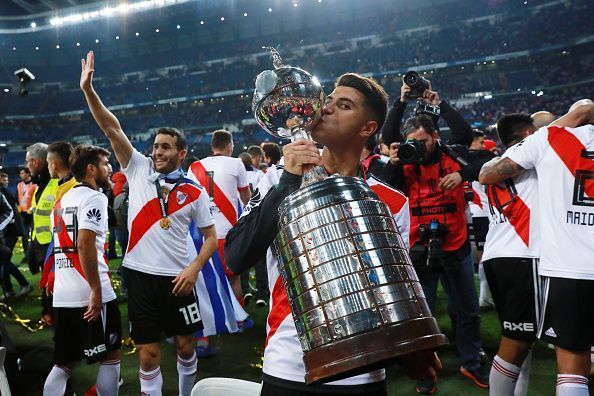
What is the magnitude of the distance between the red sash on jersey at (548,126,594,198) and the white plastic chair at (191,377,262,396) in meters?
1.85

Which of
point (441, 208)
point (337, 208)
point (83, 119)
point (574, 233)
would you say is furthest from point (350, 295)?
point (83, 119)

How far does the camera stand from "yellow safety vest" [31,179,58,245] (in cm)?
550

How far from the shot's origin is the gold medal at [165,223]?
312cm

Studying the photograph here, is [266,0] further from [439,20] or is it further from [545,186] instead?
[545,186]

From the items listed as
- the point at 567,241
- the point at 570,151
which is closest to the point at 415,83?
the point at 570,151

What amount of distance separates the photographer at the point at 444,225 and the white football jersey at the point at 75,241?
82.1 inches

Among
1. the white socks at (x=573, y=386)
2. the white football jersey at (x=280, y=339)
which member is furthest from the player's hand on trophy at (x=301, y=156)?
the white socks at (x=573, y=386)

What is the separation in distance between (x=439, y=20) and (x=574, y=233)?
33.5 meters

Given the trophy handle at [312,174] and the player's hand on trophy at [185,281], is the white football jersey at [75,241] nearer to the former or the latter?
the player's hand on trophy at [185,281]

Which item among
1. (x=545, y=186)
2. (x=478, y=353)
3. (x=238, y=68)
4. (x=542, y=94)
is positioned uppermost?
(x=238, y=68)

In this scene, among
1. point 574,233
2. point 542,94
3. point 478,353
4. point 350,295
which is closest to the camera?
point 350,295

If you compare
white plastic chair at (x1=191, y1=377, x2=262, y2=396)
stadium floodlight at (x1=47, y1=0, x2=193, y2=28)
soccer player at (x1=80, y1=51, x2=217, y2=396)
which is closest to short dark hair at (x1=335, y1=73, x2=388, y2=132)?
white plastic chair at (x1=191, y1=377, x2=262, y2=396)

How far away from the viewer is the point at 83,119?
37.0 metres

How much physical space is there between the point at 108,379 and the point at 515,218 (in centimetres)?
273
